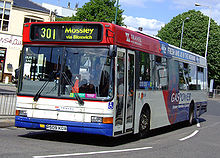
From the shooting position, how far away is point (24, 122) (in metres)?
9.59

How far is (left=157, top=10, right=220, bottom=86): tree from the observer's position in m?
56.9

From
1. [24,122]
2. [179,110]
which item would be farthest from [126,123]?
[179,110]

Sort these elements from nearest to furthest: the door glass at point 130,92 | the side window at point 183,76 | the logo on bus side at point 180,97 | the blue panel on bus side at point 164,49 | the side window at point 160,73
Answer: the door glass at point 130,92 → the side window at point 160,73 → the blue panel on bus side at point 164,49 → the logo on bus side at point 180,97 → the side window at point 183,76

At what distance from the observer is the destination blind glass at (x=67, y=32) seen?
9406mm

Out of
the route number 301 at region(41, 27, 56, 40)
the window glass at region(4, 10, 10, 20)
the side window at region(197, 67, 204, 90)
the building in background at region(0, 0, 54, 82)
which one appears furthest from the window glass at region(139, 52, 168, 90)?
the window glass at region(4, 10, 10, 20)

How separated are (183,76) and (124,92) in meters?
6.24

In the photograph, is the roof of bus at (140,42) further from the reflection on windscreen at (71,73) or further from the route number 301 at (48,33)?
the reflection on windscreen at (71,73)

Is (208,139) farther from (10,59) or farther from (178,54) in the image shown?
(10,59)

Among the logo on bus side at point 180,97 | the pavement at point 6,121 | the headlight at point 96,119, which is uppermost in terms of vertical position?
the logo on bus side at point 180,97

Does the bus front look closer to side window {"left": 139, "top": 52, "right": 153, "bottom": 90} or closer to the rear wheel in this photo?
Result: side window {"left": 139, "top": 52, "right": 153, "bottom": 90}

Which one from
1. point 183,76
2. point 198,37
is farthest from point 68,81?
point 198,37

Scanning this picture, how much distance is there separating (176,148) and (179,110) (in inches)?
208

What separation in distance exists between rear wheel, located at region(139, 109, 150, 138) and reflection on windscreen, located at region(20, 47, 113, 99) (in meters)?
2.46

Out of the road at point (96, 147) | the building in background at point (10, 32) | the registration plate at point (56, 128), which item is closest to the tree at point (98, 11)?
the building in background at point (10, 32)
